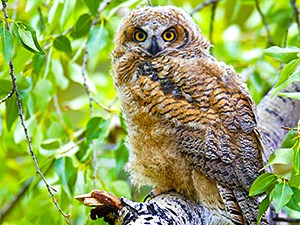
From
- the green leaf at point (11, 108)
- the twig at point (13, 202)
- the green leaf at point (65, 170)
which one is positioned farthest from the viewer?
the twig at point (13, 202)

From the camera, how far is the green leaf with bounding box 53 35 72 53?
3273mm

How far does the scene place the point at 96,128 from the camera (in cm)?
322

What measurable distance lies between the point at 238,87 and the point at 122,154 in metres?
0.78

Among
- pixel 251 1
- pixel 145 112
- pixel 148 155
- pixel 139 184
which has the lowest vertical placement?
pixel 139 184

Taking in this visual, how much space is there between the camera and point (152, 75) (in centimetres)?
306

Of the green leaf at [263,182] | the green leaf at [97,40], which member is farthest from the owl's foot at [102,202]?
the green leaf at [97,40]

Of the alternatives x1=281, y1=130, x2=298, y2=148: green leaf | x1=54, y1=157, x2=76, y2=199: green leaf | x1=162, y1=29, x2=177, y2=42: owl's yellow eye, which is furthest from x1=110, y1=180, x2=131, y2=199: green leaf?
x1=281, y1=130, x2=298, y2=148: green leaf

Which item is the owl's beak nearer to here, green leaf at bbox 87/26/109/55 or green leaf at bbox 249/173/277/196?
green leaf at bbox 87/26/109/55

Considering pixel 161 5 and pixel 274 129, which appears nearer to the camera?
pixel 161 5

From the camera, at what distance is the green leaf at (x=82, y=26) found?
3377mm

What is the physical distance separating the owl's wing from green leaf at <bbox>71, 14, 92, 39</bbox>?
53 cm

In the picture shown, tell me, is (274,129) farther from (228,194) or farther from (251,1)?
(251,1)

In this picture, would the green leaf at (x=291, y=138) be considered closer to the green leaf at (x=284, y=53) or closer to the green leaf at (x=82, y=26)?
the green leaf at (x=284, y=53)

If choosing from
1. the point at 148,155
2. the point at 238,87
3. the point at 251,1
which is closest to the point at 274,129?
the point at 238,87
